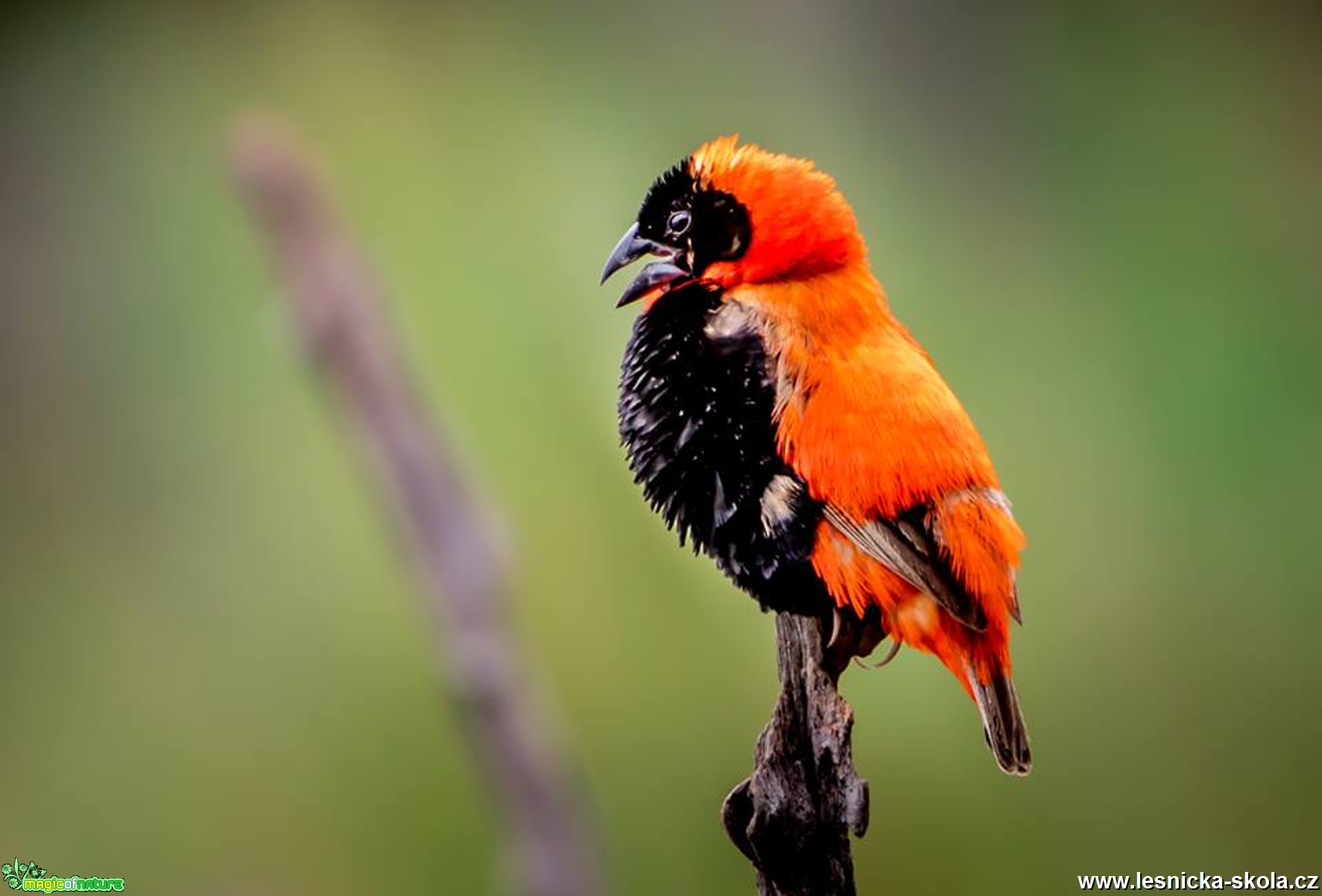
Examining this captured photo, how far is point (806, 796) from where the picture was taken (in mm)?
1822

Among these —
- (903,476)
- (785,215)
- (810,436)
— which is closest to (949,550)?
(903,476)

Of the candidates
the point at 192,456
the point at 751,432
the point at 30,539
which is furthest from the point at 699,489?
the point at 30,539

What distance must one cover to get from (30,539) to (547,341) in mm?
1356

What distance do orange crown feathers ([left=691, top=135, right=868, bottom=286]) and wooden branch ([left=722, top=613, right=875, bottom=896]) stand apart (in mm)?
583

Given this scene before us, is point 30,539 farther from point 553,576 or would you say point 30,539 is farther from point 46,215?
point 553,576

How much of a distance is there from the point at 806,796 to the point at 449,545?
1.15 meters

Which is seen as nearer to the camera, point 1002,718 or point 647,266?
point 1002,718

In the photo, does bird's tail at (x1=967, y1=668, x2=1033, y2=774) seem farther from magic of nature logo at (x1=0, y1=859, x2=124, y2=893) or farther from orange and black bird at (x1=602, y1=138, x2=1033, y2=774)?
A: magic of nature logo at (x1=0, y1=859, x2=124, y2=893)

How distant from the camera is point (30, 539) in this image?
3.35m

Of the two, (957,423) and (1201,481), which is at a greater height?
(1201,481)

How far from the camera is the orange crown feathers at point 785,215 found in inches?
78.5

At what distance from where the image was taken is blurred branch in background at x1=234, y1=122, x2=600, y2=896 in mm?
796

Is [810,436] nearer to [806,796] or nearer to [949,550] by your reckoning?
[949,550]

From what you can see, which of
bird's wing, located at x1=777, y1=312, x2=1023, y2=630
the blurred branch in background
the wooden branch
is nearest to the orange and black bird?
bird's wing, located at x1=777, y1=312, x2=1023, y2=630
